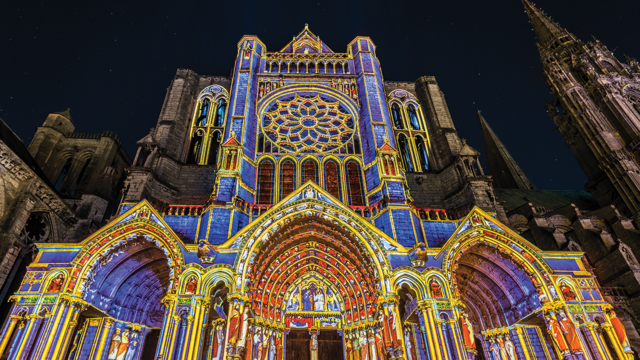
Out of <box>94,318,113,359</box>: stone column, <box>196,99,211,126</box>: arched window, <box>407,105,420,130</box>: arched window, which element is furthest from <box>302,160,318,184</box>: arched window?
<box>94,318,113,359</box>: stone column

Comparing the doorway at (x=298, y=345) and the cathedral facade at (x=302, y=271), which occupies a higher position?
the cathedral facade at (x=302, y=271)

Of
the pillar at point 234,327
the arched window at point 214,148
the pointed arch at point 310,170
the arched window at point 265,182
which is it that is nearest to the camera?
the pillar at point 234,327

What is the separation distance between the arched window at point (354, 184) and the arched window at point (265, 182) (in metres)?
3.38

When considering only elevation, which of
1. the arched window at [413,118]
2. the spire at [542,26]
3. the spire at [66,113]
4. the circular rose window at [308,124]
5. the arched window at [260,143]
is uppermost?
the spire at [542,26]

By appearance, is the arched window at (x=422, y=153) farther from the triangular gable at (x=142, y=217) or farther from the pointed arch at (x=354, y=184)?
the triangular gable at (x=142, y=217)

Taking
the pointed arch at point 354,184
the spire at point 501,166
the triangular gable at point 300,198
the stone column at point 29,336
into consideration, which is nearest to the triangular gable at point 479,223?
the triangular gable at point 300,198

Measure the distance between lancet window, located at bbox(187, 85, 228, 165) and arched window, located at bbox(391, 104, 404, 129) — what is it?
30.2 ft

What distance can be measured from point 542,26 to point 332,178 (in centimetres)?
3629

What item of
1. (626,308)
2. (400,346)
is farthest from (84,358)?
(626,308)

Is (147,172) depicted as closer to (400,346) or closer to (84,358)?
(84,358)

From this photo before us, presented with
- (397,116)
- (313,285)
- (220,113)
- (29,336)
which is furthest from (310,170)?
(29,336)

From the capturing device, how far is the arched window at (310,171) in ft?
51.5

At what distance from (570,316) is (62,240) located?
18462mm

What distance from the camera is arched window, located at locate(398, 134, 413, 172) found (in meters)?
17.8
